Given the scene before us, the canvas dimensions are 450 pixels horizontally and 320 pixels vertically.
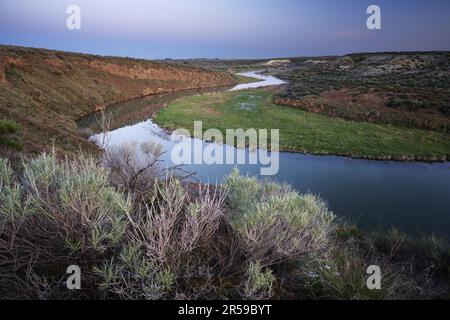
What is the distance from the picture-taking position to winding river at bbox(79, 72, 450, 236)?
43.1ft

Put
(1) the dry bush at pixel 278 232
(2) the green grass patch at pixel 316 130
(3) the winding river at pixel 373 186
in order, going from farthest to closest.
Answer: (2) the green grass patch at pixel 316 130 < (3) the winding river at pixel 373 186 < (1) the dry bush at pixel 278 232

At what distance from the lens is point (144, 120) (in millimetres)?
33312

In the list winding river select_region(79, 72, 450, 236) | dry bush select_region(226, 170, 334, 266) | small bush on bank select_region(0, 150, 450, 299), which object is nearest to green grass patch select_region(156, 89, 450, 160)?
winding river select_region(79, 72, 450, 236)

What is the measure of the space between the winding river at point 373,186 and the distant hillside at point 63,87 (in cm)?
650

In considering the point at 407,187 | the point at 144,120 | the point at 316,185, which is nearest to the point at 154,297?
the point at 316,185

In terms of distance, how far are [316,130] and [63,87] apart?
92.5ft

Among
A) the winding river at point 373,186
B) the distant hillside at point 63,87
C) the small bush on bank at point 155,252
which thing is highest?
the distant hillside at point 63,87

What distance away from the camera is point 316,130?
2619 cm

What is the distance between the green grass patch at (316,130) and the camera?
21.4 m

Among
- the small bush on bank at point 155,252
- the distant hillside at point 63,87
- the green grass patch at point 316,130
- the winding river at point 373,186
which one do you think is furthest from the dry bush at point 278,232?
the green grass patch at point 316,130

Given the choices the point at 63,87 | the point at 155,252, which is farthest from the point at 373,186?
the point at 63,87

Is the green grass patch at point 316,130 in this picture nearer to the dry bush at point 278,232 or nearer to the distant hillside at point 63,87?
the distant hillside at point 63,87

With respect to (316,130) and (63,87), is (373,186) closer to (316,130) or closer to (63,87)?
(316,130)
